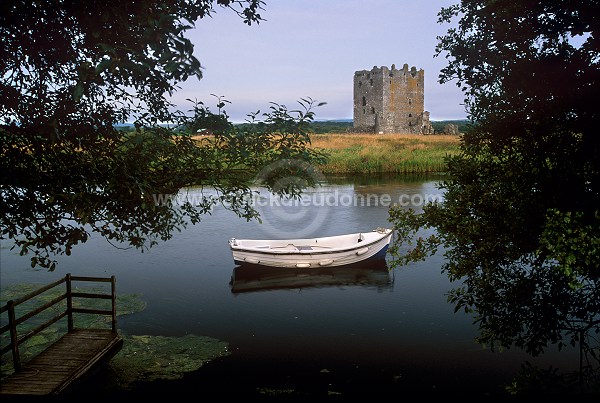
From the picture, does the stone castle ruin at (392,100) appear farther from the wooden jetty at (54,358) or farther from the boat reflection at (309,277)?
the wooden jetty at (54,358)

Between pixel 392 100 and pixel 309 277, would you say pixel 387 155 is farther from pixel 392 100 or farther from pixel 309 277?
pixel 309 277

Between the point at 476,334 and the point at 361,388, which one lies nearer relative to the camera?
the point at 361,388

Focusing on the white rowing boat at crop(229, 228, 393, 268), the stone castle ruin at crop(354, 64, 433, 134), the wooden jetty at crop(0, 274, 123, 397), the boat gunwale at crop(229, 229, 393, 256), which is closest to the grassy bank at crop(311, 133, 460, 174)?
the stone castle ruin at crop(354, 64, 433, 134)

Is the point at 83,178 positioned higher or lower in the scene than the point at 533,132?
lower

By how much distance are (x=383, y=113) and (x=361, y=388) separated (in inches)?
3110

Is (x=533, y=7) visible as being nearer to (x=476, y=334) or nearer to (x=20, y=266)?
(x=476, y=334)

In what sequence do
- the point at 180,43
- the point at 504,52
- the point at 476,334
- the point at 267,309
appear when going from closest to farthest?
the point at 180,43 → the point at 504,52 → the point at 476,334 → the point at 267,309

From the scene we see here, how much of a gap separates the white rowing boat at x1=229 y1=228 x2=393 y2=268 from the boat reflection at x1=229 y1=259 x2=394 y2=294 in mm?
452

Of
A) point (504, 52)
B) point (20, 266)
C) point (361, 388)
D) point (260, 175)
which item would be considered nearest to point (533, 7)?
point (504, 52)

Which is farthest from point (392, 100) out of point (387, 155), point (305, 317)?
point (305, 317)

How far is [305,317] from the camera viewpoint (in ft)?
59.5

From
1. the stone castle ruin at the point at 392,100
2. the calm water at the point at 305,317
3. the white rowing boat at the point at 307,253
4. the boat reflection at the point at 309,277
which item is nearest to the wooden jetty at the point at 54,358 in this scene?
the calm water at the point at 305,317

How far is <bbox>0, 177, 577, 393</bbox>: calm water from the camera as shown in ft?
45.9

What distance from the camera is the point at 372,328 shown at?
17.1 metres
